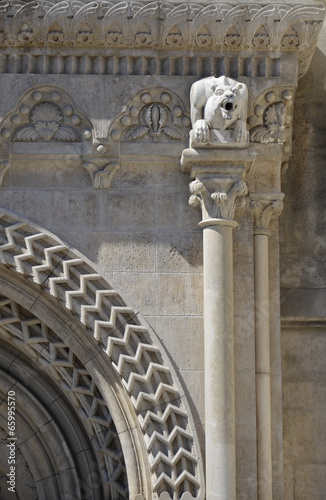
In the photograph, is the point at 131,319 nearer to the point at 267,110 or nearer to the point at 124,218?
the point at 124,218

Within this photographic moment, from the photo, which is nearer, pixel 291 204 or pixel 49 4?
pixel 49 4

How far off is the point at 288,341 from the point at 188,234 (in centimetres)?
141

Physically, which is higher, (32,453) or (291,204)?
(291,204)

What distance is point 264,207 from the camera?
10.4 m

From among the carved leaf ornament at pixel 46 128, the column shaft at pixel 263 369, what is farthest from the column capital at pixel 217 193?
the carved leaf ornament at pixel 46 128

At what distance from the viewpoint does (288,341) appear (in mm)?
10859

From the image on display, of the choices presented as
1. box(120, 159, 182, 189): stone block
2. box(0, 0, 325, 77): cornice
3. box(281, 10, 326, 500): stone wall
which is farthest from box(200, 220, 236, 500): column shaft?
box(0, 0, 325, 77): cornice

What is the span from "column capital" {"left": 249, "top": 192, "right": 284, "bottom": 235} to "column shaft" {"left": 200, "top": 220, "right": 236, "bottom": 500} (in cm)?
34

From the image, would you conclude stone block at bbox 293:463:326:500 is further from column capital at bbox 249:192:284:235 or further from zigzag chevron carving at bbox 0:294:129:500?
column capital at bbox 249:192:284:235

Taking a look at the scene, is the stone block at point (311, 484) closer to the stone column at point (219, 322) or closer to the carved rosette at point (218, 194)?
the stone column at point (219, 322)

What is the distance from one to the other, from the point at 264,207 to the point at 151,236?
97 cm

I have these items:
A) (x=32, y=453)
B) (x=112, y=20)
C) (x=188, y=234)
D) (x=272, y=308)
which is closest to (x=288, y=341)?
(x=272, y=308)

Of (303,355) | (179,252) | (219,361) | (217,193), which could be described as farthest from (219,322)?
(303,355)

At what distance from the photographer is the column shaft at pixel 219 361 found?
9695 millimetres
